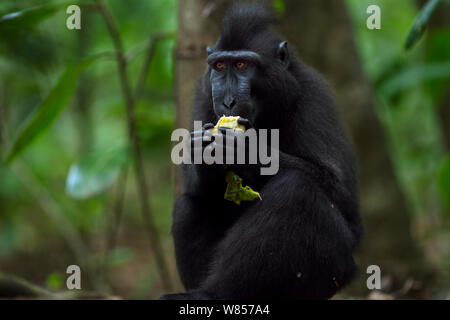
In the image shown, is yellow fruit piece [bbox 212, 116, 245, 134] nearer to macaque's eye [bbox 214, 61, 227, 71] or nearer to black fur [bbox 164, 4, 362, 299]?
black fur [bbox 164, 4, 362, 299]

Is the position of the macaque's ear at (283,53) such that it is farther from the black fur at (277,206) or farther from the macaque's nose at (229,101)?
the macaque's nose at (229,101)

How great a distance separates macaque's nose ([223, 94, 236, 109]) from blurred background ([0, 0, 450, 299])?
1.28 metres

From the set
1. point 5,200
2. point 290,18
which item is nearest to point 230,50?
point 290,18

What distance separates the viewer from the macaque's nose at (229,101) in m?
4.09

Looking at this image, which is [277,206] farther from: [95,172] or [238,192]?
[95,172]

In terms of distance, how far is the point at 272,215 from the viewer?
372cm

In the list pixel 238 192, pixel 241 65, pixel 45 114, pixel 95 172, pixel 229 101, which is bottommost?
pixel 238 192

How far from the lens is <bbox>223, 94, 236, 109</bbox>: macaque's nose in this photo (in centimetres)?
409

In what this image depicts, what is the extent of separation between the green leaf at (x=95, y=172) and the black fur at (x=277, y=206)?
1761 millimetres

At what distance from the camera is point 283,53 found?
4406 mm

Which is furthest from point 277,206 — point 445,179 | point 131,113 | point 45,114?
point 445,179

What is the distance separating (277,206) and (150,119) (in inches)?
130

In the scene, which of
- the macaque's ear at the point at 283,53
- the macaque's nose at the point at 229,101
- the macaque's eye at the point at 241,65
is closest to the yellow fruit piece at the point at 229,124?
the macaque's nose at the point at 229,101
